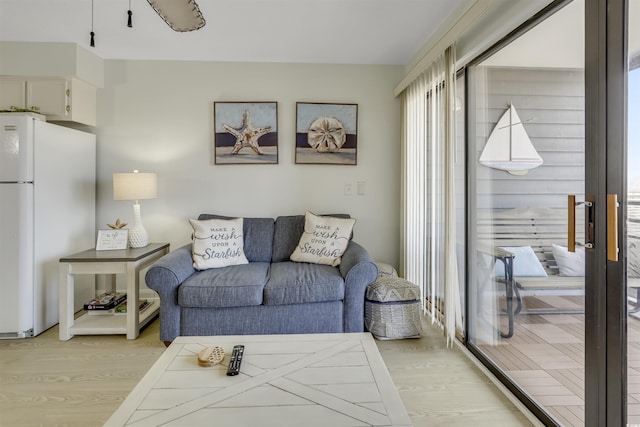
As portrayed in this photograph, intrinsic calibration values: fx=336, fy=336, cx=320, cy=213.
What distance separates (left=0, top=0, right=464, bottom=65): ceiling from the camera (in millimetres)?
2365

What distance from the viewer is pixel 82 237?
3139 mm

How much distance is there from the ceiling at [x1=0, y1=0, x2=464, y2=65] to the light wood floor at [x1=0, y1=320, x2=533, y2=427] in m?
2.29

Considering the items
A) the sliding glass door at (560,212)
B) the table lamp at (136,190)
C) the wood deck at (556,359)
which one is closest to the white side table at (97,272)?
the table lamp at (136,190)

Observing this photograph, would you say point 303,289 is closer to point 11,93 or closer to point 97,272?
point 97,272

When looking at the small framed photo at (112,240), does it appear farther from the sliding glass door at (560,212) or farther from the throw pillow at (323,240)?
the sliding glass door at (560,212)

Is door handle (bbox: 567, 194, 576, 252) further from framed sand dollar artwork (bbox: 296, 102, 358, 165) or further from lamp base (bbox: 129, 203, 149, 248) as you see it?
lamp base (bbox: 129, 203, 149, 248)

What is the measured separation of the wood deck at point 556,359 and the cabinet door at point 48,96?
3851 millimetres

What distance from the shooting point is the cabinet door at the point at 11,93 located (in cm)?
291

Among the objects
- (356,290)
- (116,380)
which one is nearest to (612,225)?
(356,290)

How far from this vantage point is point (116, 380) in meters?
1.99

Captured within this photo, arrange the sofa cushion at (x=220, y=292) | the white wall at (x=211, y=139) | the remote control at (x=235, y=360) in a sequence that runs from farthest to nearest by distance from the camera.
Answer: the white wall at (x=211, y=139), the sofa cushion at (x=220, y=292), the remote control at (x=235, y=360)

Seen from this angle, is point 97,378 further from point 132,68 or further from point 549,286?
point 132,68

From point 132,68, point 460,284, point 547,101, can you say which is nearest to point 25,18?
point 132,68

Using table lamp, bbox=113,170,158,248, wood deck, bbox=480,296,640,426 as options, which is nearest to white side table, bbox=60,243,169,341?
table lamp, bbox=113,170,158,248
